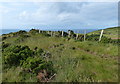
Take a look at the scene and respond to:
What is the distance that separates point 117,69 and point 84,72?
205 cm

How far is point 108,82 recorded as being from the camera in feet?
15.6

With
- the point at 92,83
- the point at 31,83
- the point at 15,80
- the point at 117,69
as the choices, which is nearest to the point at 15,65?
the point at 15,80

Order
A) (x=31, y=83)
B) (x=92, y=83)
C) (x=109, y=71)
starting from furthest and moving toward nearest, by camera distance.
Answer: (x=109, y=71)
(x=31, y=83)
(x=92, y=83)

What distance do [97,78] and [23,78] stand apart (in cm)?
390

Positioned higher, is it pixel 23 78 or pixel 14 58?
pixel 14 58

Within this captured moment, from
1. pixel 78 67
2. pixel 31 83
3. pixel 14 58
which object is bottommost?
pixel 31 83

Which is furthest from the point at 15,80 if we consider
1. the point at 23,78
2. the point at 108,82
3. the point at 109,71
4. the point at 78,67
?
the point at 109,71

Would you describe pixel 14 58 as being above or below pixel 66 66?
above

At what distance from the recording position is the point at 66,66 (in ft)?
21.0

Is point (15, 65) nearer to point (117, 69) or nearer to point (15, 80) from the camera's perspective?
point (15, 80)

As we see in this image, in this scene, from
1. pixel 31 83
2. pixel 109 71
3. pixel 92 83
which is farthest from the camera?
pixel 109 71

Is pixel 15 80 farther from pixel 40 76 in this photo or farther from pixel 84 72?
pixel 84 72

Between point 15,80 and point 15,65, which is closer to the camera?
point 15,80

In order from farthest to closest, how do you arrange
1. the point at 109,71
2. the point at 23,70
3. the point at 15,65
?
the point at 15,65
the point at 23,70
the point at 109,71
